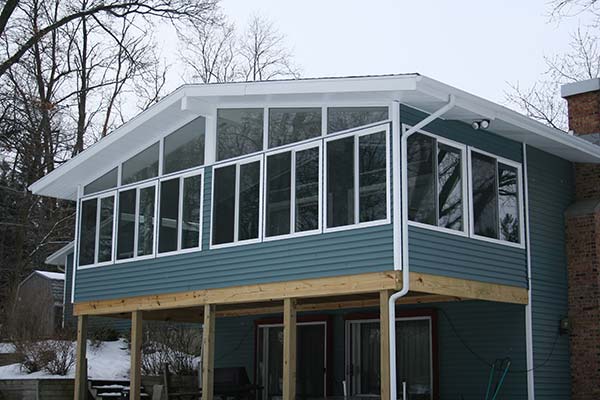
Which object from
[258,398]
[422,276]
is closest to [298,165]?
[422,276]

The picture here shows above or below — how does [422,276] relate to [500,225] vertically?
below

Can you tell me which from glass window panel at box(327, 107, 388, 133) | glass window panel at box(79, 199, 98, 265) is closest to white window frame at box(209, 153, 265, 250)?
glass window panel at box(327, 107, 388, 133)

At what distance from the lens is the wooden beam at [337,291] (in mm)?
10188

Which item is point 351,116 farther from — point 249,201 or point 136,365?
point 136,365

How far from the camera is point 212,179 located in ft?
41.6

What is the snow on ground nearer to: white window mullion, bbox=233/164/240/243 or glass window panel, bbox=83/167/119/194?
glass window panel, bbox=83/167/119/194

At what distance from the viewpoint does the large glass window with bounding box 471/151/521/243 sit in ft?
38.2

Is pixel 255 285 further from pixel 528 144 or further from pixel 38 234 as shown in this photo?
pixel 38 234

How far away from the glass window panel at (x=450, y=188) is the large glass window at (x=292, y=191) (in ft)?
5.41

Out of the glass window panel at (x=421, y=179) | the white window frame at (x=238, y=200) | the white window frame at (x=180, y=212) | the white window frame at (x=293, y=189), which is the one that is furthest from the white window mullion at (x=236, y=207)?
the glass window panel at (x=421, y=179)

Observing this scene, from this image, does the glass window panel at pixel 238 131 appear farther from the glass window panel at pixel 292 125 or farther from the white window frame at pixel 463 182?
the white window frame at pixel 463 182

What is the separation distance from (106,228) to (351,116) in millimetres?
5857

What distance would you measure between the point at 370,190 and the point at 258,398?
706cm

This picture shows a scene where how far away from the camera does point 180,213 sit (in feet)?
43.4
